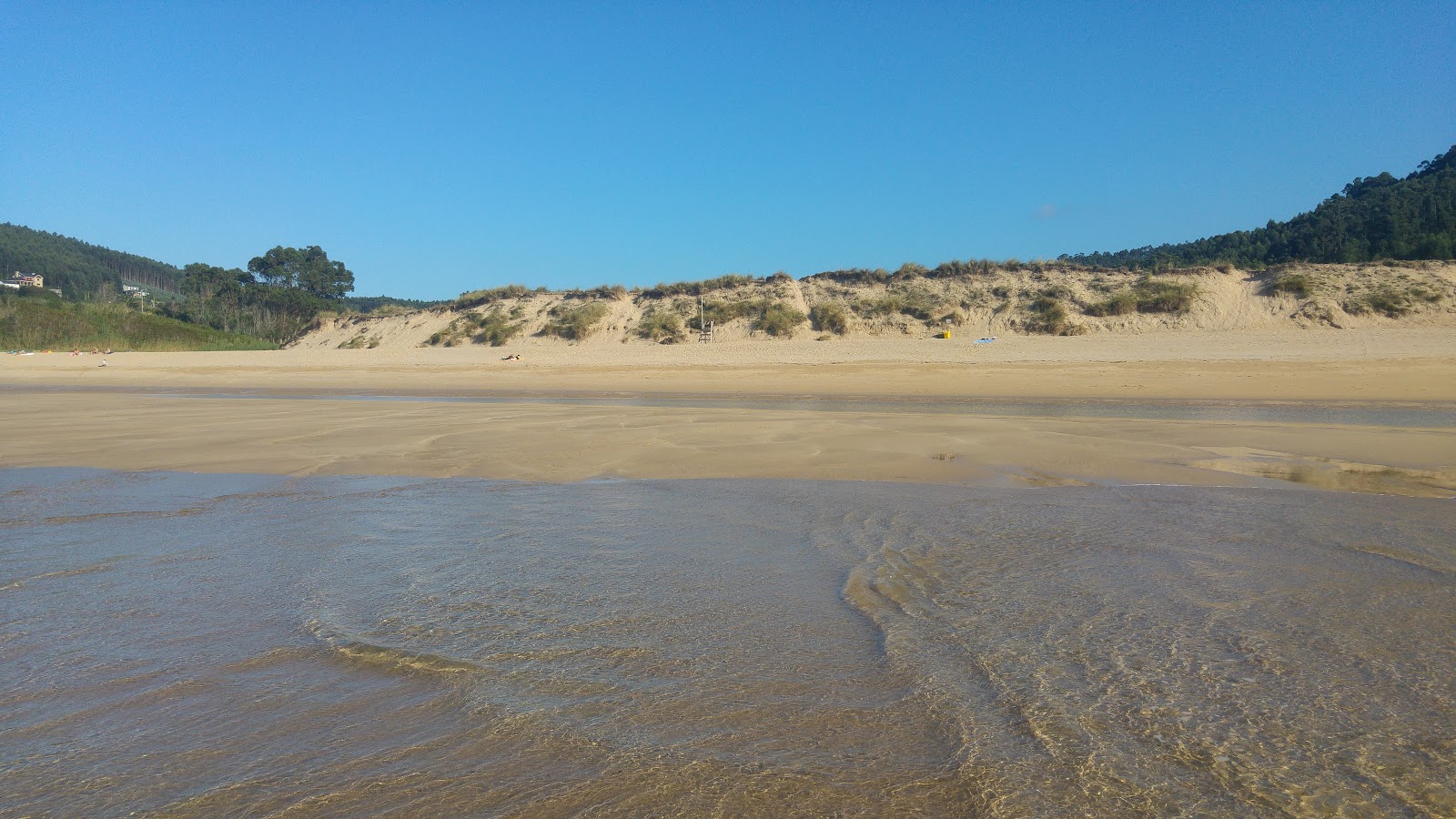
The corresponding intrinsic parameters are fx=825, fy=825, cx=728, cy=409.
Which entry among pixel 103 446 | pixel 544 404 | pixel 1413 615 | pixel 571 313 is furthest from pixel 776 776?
pixel 571 313

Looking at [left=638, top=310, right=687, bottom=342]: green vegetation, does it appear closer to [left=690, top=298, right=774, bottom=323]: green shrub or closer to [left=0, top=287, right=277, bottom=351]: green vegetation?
[left=690, top=298, right=774, bottom=323]: green shrub

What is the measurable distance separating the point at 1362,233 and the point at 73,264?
126 meters

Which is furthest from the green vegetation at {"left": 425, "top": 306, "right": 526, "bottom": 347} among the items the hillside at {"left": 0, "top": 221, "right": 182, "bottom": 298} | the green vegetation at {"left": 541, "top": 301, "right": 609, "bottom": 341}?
the hillside at {"left": 0, "top": 221, "right": 182, "bottom": 298}

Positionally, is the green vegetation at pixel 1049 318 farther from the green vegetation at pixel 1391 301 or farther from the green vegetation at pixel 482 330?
the green vegetation at pixel 482 330

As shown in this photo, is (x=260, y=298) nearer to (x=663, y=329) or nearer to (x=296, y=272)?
(x=296, y=272)

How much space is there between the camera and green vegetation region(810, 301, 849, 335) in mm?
32281

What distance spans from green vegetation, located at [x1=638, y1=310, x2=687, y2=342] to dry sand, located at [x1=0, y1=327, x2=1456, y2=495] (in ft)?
18.6

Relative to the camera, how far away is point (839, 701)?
108 inches

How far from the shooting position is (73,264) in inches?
3969

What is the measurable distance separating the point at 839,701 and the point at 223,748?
189 centimetres

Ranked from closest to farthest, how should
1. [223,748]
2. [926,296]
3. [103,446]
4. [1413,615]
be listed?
[223,748] < [1413,615] < [103,446] < [926,296]

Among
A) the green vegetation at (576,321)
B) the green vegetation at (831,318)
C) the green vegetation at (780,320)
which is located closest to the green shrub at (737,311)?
Answer: the green vegetation at (780,320)

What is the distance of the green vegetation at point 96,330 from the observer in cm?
4084

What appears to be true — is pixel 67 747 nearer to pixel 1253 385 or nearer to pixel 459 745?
pixel 459 745
